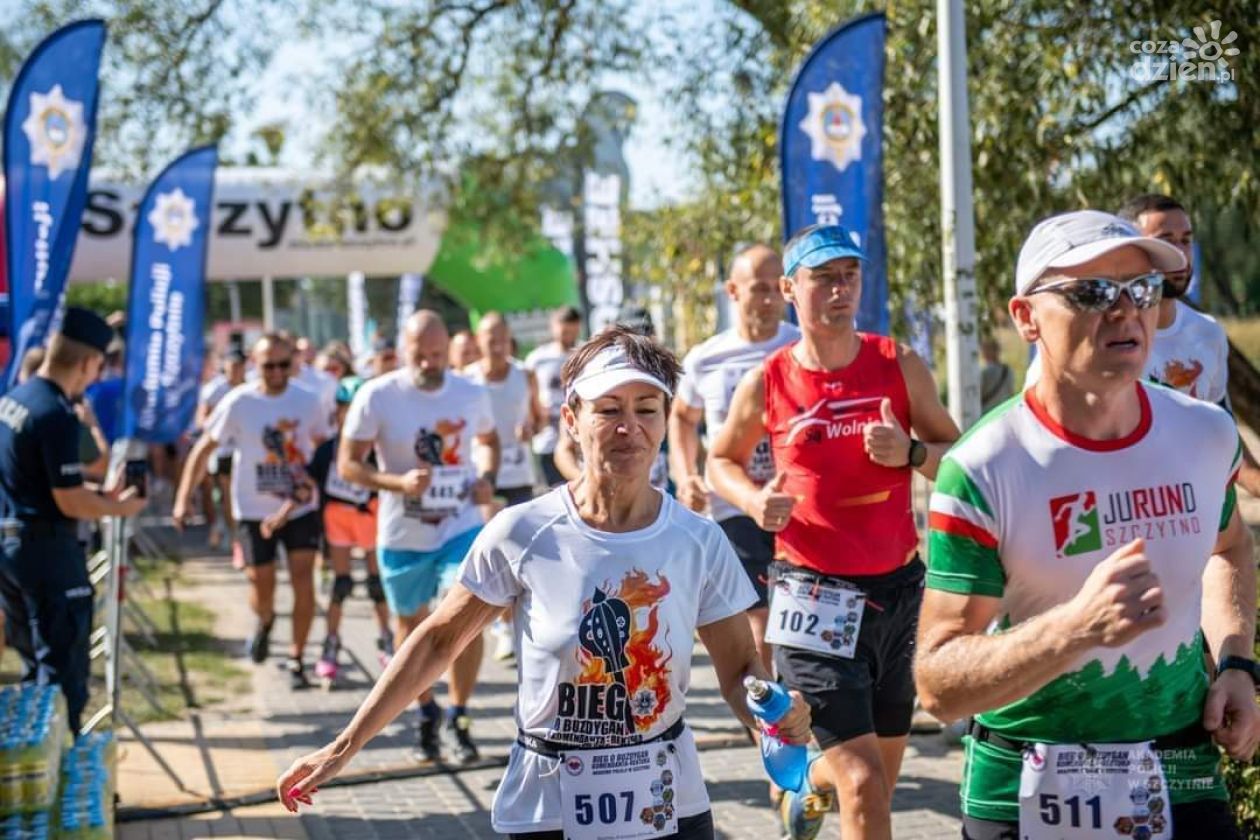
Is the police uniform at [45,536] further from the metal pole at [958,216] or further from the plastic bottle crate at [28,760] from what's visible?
the metal pole at [958,216]

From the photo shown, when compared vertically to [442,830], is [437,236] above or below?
above

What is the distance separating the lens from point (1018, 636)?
8.86 ft

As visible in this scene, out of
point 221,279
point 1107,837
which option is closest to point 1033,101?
point 1107,837

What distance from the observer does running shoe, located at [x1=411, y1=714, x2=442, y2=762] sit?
26.6ft

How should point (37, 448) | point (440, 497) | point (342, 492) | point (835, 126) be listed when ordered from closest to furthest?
point (37, 448) → point (440, 497) → point (835, 126) → point (342, 492)

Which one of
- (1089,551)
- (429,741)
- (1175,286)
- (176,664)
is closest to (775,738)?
(1089,551)

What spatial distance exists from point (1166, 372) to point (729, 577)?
2.76 metres

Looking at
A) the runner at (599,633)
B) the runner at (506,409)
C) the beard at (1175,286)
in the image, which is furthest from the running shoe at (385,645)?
the runner at (599,633)

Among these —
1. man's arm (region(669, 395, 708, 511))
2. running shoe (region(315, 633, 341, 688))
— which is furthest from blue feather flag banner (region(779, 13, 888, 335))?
running shoe (region(315, 633, 341, 688))

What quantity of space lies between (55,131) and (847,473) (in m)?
5.40

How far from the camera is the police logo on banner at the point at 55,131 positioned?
28.5ft

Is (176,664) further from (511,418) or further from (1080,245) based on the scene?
(1080,245)

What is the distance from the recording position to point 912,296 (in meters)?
11.1

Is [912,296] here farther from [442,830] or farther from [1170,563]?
[1170,563]
